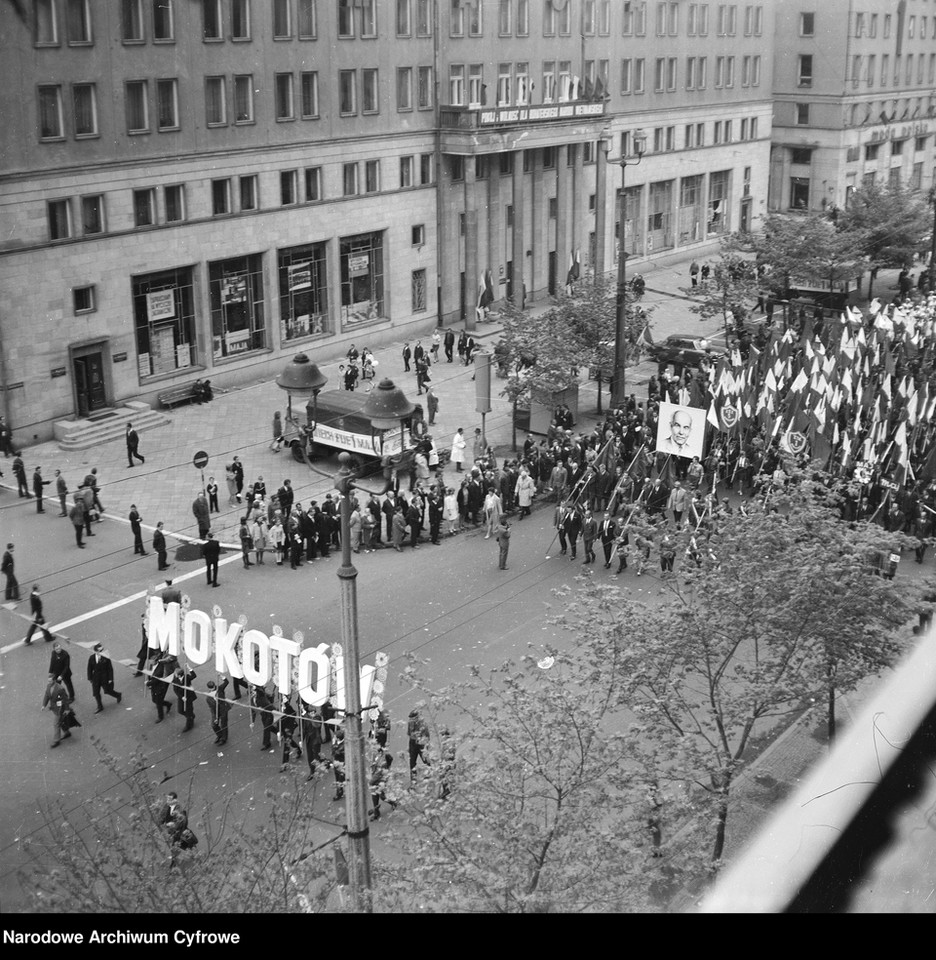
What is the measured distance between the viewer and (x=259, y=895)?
1131cm

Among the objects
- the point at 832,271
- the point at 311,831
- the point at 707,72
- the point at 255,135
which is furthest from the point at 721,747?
the point at 707,72

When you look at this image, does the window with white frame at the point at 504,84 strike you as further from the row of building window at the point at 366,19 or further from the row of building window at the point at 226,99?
the row of building window at the point at 226,99

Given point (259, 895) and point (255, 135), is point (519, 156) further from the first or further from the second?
point (259, 895)

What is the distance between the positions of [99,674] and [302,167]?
99.4 feet

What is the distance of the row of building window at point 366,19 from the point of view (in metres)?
37.5

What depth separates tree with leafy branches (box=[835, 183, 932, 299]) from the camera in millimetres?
60344

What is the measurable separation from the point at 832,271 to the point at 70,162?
32.5 m

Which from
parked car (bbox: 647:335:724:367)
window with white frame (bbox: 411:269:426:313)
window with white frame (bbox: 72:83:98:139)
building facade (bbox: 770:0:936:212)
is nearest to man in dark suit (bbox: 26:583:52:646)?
window with white frame (bbox: 72:83:98:139)

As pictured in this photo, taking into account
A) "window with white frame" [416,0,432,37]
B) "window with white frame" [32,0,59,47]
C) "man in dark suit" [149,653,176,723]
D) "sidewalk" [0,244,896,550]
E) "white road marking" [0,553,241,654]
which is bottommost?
"sidewalk" [0,244,896,550]

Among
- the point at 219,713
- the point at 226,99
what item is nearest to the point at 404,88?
the point at 226,99

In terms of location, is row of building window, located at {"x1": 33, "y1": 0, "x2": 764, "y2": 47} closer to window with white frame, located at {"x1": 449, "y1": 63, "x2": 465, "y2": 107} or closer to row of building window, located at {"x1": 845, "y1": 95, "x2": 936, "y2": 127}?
window with white frame, located at {"x1": 449, "y1": 63, "x2": 465, "y2": 107}

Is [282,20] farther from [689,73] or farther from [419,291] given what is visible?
[689,73]

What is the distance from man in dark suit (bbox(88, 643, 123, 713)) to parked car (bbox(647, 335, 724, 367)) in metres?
29.3

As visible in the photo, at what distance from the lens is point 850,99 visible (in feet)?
207
